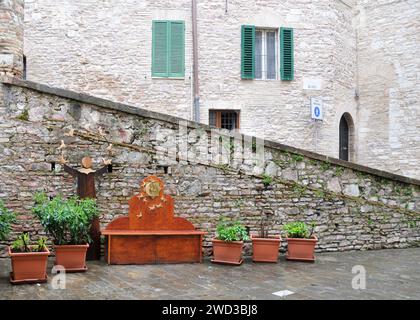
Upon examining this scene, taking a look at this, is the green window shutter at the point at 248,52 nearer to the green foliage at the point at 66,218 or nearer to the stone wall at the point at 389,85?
the stone wall at the point at 389,85

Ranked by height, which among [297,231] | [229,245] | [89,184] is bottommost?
[229,245]

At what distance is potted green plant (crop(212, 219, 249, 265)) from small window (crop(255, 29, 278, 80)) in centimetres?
627

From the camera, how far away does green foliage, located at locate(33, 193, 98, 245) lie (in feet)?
21.1

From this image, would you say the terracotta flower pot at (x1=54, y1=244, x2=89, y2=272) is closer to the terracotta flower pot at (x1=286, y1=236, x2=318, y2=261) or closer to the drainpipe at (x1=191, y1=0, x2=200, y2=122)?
the terracotta flower pot at (x1=286, y1=236, x2=318, y2=261)

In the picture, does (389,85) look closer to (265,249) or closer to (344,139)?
(344,139)

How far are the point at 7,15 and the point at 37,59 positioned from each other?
4.47m

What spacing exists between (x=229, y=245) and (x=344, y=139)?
26.0 ft

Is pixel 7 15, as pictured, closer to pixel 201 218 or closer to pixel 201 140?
pixel 201 140

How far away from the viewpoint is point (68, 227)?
6.52 m

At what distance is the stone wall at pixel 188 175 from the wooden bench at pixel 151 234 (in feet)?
1.80

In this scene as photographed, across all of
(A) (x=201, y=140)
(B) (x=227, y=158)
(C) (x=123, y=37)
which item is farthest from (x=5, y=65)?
(C) (x=123, y=37)

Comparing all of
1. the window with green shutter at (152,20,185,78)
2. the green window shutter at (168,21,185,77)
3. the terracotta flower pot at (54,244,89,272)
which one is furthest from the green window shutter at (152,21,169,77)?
the terracotta flower pot at (54,244,89,272)

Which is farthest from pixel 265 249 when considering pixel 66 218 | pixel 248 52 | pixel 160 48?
pixel 160 48

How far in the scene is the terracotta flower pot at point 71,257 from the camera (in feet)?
21.5
